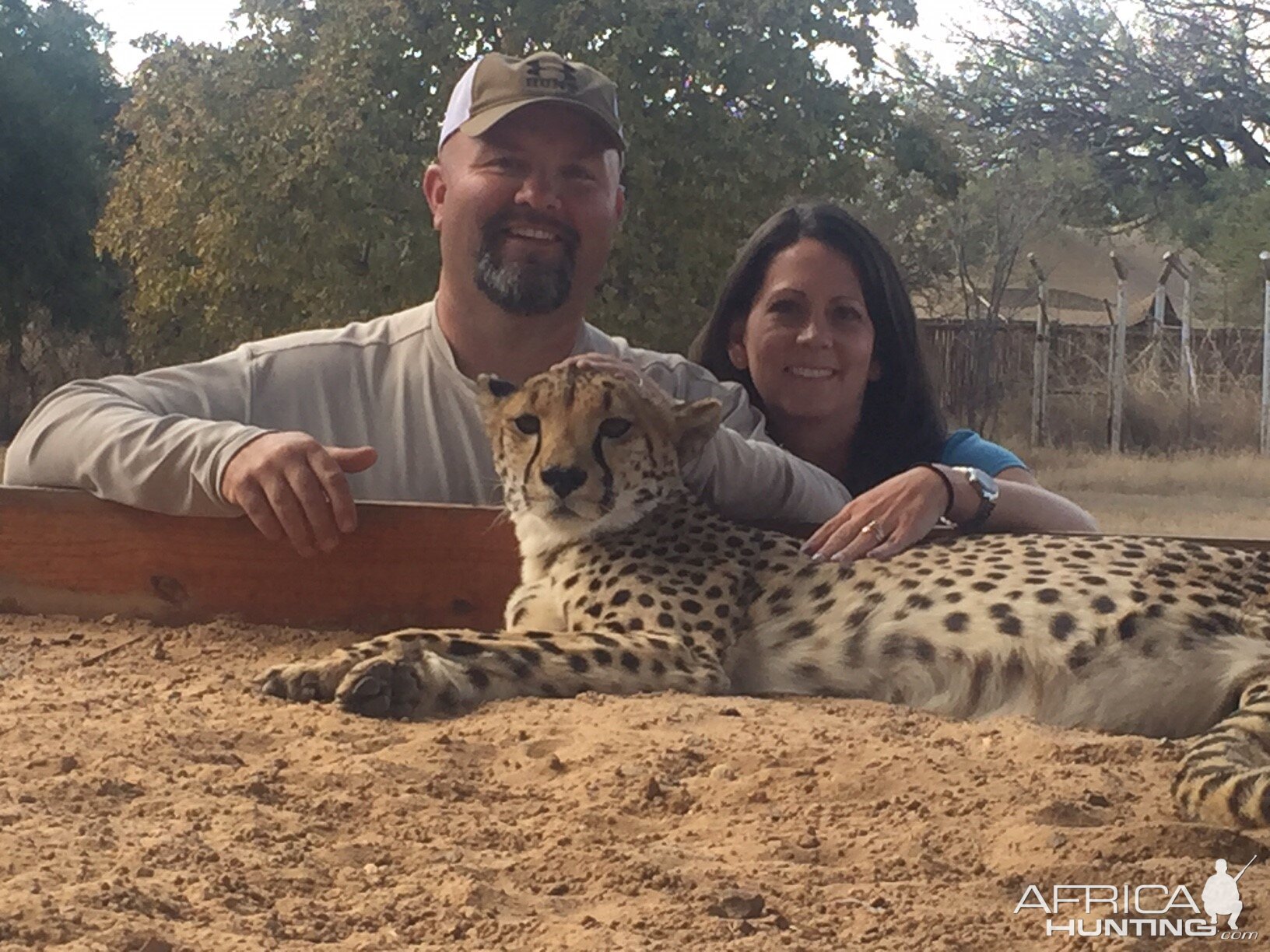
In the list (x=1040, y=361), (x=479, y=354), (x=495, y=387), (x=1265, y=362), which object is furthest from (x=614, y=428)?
(x=1265, y=362)

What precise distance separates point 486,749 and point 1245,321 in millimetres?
1997

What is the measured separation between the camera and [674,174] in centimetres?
282

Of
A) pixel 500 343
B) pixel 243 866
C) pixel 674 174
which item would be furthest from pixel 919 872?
pixel 674 174

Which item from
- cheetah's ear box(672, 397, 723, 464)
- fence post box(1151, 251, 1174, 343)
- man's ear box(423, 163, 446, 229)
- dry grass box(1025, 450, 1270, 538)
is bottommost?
dry grass box(1025, 450, 1270, 538)

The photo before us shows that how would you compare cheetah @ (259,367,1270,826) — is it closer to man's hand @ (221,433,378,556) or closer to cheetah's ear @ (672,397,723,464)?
cheetah's ear @ (672,397,723,464)

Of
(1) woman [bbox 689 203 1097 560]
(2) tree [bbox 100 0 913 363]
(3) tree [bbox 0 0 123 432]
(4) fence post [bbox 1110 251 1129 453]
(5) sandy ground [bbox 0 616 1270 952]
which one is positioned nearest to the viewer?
(5) sandy ground [bbox 0 616 1270 952]

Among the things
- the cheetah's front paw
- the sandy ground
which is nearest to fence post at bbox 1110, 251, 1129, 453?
the sandy ground

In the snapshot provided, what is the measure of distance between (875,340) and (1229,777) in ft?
3.46

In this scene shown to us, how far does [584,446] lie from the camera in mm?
1355

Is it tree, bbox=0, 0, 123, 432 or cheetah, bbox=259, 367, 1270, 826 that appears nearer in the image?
cheetah, bbox=259, 367, 1270, 826

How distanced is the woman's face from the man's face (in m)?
0.25

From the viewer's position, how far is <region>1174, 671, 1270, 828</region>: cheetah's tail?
830 mm

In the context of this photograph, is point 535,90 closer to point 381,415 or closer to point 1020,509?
point 381,415

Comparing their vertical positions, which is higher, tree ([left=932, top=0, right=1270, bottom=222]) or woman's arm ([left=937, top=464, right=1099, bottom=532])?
tree ([left=932, top=0, right=1270, bottom=222])
